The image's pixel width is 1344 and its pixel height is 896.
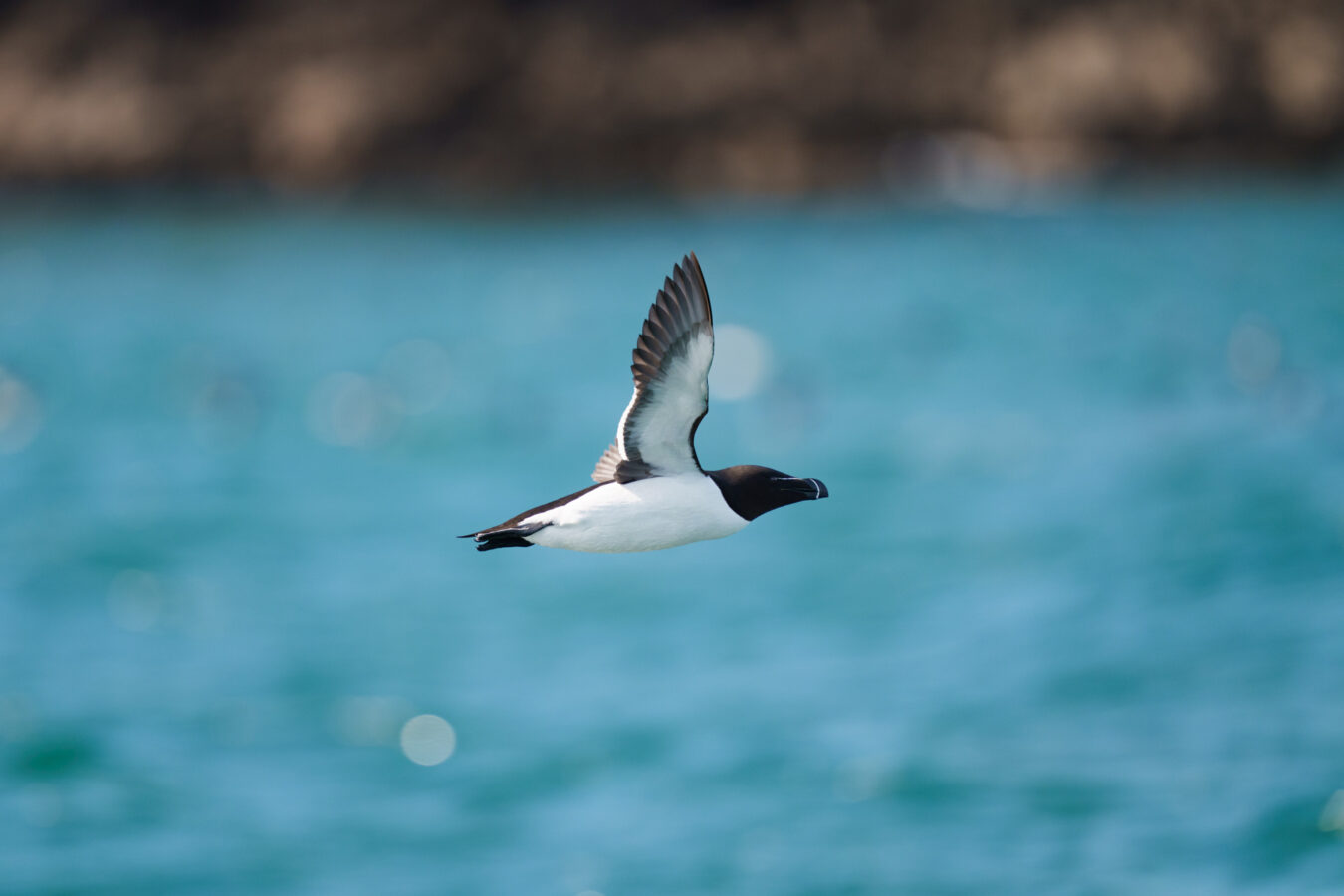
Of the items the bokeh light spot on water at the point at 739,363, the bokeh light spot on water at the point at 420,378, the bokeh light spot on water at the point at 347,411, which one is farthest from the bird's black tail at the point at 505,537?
the bokeh light spot on water at the point at 420,378

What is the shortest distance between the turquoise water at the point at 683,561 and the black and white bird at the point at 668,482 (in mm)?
29529

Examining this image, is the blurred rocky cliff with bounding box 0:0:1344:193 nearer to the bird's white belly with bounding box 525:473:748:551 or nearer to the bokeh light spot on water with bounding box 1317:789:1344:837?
the bokeh light spot on water with bounding box 1317:789:1344:837

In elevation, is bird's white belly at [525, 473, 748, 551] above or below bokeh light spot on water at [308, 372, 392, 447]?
below

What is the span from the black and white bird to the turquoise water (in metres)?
29.5

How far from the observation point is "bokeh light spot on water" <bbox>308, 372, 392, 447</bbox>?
61562 mm

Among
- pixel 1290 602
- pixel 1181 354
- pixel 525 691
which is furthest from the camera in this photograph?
pixel 1181 354

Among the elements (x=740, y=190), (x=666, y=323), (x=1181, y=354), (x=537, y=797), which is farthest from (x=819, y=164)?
(x=666, y=323)

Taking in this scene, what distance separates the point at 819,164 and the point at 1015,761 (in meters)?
29.8

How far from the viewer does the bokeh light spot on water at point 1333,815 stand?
36.8m

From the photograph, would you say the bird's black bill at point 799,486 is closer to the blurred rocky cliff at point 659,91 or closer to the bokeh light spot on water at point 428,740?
the bokeh light spot on water at point 428,740

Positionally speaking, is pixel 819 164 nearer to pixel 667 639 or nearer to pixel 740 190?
pixel 740 190

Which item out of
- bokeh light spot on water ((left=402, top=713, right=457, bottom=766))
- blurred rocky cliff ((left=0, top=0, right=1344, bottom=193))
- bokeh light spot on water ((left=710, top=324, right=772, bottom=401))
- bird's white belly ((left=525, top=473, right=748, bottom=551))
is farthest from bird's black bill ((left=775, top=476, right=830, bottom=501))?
blurred rocky cliff ((left=0, top=0, right=1344, bottom=193))

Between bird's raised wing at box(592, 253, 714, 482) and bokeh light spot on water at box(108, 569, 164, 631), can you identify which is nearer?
bird's raised wing at box(592, 253, 714, 482)

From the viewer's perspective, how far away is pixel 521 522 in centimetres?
961
